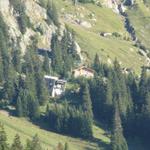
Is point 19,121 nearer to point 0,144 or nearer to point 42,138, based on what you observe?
point 42,138

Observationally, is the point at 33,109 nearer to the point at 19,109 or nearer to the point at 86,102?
the point at 19,109

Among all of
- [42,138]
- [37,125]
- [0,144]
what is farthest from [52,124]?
[0,144]

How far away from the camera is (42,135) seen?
169 m

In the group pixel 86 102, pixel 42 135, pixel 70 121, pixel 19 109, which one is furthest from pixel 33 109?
pixel 86 102

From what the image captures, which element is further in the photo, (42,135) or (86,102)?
(86,102)

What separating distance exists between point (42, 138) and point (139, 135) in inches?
1370

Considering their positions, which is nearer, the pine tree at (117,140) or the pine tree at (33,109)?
the pine tree at (117,140)

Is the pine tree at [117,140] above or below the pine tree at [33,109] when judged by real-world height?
below

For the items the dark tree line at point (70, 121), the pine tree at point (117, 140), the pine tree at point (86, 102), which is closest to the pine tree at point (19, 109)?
the dark tree line at point (70, 121)

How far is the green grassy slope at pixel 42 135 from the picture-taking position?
163 metres

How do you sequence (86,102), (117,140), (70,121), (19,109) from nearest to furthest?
(117,140)
(70,121)
(19,109)
(86,102)

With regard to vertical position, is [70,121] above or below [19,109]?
below

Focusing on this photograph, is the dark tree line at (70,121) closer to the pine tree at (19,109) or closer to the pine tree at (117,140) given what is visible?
the pine tree at (19,109)

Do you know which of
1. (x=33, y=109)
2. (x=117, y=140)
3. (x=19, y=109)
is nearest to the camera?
(x=117, y=140)
